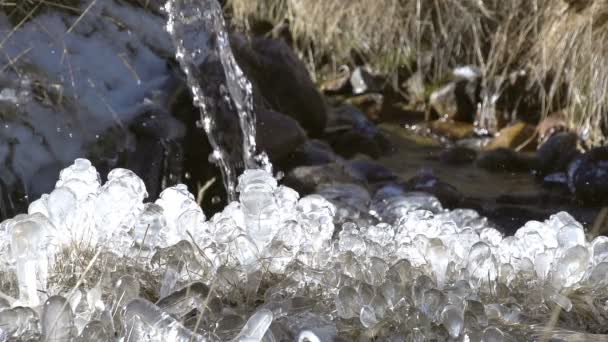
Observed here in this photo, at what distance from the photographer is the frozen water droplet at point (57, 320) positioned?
1233 mm

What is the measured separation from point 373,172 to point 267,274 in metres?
2.87

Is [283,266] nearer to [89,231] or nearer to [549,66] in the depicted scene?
[89,231]

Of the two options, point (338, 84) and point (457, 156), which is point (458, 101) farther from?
point (457, 156)

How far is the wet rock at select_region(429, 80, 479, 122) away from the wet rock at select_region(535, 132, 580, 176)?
1.25 metres

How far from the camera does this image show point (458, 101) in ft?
20.3

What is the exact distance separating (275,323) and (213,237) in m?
0.42

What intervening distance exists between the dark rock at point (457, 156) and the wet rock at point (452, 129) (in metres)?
0.62

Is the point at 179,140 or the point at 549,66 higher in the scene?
the point at 179,140

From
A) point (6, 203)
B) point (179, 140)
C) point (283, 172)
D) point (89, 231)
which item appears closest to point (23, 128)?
point (6, 203)

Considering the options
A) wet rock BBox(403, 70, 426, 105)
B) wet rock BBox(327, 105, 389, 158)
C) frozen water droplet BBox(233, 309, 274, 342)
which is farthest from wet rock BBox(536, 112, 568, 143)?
frozen water droplet BBox(233, 309, 274, 342)

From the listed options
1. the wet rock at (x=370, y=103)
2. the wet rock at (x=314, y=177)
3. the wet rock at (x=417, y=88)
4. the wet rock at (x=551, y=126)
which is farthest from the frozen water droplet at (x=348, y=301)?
the wet rock at (x=417, y=88)

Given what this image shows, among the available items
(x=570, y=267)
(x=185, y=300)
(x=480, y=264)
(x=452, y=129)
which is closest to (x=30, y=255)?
(x=185, y=300)

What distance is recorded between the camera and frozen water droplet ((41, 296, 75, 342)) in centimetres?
123

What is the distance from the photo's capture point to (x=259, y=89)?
4.77 meters
